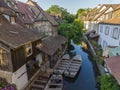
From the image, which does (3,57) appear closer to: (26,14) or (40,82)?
(40,82)

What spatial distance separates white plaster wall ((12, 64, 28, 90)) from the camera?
1338 centimetres

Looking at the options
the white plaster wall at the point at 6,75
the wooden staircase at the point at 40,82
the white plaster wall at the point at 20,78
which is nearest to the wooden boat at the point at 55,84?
the wooden staircase at the point at 40,82

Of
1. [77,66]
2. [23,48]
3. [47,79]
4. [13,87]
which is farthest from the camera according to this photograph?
[77,66]

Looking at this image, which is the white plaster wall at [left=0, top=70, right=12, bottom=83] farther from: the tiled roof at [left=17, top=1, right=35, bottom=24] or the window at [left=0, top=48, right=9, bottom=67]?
the tiled roof at [left=17, top=1, right=35, bottom=24]

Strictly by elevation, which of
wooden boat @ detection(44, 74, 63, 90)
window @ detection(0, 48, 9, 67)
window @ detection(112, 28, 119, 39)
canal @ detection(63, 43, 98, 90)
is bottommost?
canal @ detection(63, 43, 98, 90)

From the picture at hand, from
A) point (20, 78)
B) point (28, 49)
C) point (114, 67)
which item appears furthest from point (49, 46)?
point (114, 67)

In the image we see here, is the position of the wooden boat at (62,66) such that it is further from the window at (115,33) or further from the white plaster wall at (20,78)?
the window at (115,33)

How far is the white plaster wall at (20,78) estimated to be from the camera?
1338cm

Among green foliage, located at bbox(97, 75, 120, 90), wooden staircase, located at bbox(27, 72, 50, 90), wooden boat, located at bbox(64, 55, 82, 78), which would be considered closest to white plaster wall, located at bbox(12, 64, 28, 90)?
wooden staircase, located at bbox(27, 72, 50, 90)

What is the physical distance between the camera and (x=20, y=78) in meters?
14.4

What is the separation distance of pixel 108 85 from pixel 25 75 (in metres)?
Answer: 8.58

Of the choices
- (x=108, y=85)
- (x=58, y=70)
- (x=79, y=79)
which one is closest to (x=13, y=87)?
(x=108, y=85)

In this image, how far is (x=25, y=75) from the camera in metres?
15.6

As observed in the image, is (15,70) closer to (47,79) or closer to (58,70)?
(47,79)
